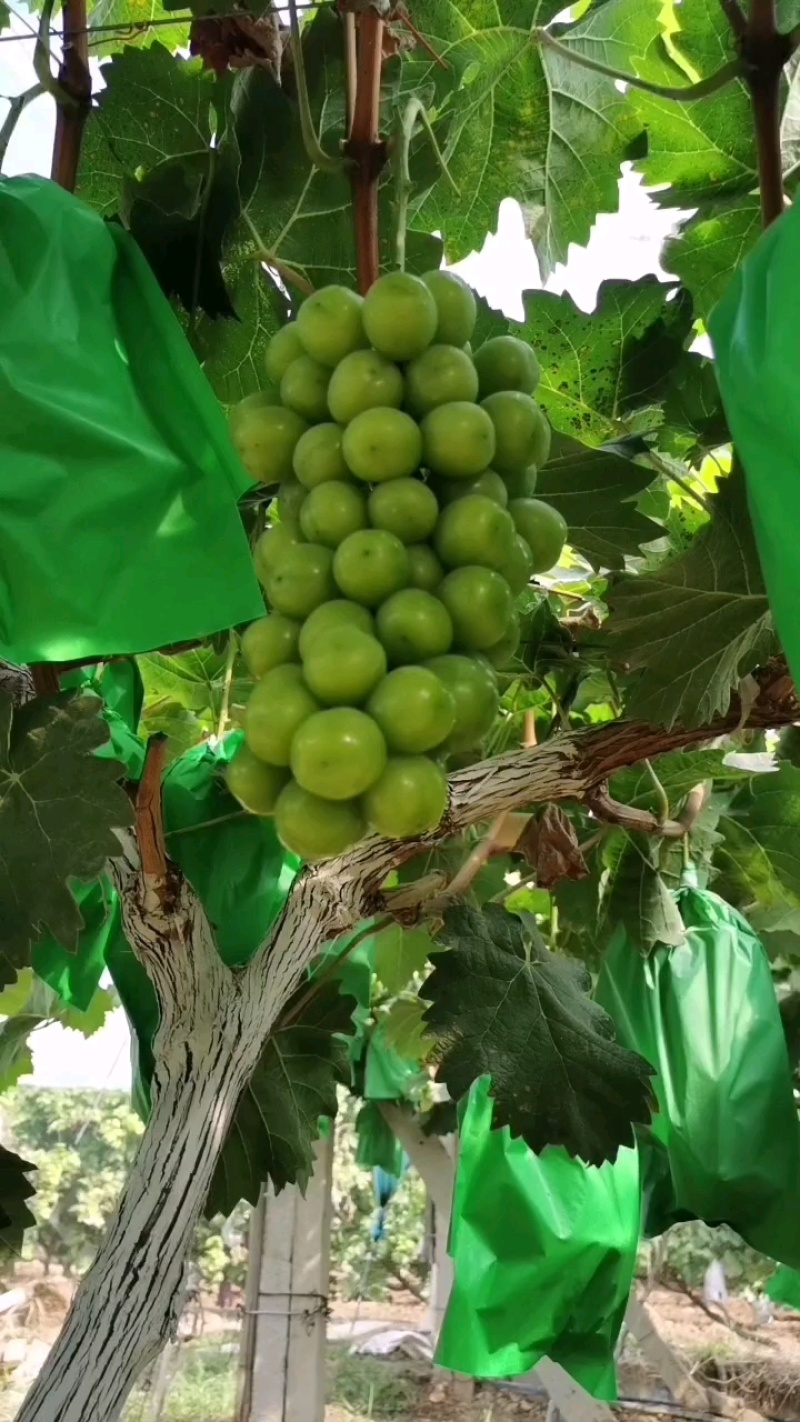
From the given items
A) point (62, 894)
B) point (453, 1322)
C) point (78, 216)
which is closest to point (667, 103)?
point (78, 216)

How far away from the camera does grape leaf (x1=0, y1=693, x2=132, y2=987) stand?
2.58 ft

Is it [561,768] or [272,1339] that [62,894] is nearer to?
[561,768]

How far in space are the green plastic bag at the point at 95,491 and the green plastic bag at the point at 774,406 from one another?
0.24 metres

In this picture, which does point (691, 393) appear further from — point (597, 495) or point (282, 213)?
point (282, 213)

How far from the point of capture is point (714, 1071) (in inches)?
54.9

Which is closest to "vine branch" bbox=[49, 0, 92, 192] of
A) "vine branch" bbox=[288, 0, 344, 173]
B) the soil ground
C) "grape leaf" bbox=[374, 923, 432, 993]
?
"vine branch" bbox=[288, 0, 344, 173]

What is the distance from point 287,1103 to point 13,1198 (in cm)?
30

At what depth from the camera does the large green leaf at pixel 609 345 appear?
95 cm

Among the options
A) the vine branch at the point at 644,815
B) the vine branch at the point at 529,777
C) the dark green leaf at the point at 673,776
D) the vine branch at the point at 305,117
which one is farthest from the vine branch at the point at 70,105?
the dark green leaf at the point at 673,776

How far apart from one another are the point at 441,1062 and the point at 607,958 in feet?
1.51

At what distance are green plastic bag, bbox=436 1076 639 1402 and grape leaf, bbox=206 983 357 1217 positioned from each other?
0.22 meters

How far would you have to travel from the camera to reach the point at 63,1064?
538 centimetres

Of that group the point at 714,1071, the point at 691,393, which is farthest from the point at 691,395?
the point at 714,1071

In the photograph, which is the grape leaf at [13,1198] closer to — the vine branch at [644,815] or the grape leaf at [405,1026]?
the vine branch at [644,815]
